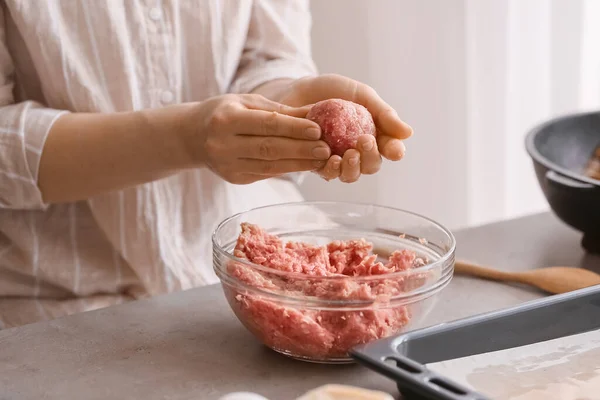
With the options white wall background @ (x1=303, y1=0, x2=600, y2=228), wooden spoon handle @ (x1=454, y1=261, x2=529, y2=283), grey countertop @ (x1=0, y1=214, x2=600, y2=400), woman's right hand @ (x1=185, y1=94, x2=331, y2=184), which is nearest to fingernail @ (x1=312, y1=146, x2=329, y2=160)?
woman's right hand @ (x1=185, y1=94, x2=331, y2=184)

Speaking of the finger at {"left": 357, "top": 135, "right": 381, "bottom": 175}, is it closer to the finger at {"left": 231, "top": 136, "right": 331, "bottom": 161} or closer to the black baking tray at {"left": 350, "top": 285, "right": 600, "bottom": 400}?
the finger at {"left": 231, "top": 136, "right": 331, "bottom": 161}

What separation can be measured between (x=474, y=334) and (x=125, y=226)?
601 millimetres

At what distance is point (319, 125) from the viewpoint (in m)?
0.84

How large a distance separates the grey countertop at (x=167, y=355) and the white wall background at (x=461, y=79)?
992 mm

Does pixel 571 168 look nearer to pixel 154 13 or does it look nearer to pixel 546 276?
A: pixel 546 276

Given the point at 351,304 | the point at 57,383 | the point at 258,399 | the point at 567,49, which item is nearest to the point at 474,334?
the point at 351,304

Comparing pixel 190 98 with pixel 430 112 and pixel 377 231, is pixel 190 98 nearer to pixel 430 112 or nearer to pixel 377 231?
pixel 377 231

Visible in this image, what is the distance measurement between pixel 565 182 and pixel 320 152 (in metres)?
0.39

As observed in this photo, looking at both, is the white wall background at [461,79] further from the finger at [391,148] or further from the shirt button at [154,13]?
the finger at [391,148]

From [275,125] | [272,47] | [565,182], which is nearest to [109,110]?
[272,47]

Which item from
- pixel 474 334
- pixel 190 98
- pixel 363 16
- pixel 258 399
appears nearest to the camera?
pixel 258 399

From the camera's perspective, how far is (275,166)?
0.86 meters

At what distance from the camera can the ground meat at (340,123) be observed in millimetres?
829

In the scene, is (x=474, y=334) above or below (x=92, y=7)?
below
